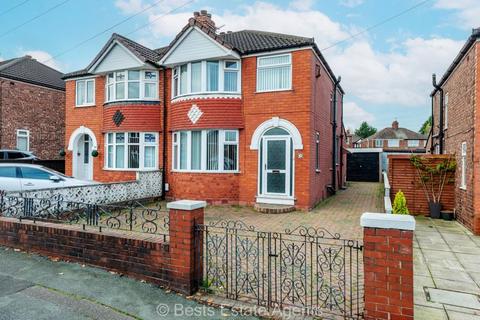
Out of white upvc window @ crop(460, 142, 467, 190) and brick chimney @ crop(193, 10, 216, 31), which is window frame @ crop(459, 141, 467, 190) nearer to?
white upvc window @ crop(460, 142, 467, 190)

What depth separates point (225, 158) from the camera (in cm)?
1193

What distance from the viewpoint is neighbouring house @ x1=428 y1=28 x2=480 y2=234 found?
805 centimetres

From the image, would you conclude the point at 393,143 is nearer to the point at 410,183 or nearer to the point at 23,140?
the point at 410,183

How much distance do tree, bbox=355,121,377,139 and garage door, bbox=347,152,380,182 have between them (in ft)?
234

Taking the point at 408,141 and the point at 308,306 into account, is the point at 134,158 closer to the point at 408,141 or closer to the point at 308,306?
the point at 308,306

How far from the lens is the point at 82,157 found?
52.7 ft

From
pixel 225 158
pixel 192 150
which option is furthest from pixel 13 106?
pixel 225 158

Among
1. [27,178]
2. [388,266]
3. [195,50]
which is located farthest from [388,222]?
[195,50]

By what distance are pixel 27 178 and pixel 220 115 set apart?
6.52 metres

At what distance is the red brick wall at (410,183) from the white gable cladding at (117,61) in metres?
10.7

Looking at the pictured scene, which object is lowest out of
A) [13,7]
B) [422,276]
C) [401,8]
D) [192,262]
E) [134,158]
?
[422,276]

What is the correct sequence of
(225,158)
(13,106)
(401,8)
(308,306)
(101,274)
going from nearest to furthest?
1. (308,306)
2. (101,274)
3. (401,8)
4. (225,158)
5. (13,106)

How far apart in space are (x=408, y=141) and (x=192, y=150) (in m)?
52.2

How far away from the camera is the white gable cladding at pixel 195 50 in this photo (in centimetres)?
1152
